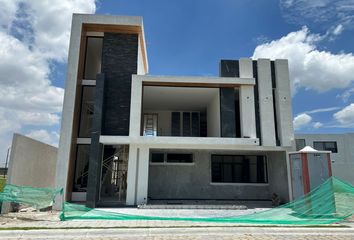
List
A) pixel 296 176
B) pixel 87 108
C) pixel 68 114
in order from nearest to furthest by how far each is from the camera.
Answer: pixel 296 176 < pixel 68 114 < pixel 87 108

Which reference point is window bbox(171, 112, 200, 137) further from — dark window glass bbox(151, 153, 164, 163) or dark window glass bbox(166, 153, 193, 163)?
dark window glass bbox(151, 153, 164, 163)

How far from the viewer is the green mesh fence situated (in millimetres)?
8938

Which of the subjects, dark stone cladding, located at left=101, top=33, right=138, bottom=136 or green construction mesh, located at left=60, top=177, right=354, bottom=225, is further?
dark stone cladding, located at left=101, top=33, right=138, bottom=136

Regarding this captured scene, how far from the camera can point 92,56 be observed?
17.9m

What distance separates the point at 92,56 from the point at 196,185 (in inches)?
440

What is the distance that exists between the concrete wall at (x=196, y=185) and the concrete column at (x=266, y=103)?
90.4 inches

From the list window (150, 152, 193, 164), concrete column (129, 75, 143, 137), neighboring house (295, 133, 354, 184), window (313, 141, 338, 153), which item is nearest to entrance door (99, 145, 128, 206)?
window (150, 152, 193, 164)

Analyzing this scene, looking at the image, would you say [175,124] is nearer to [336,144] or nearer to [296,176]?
[296,176]

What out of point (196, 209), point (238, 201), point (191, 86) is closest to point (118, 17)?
point (191, 86)

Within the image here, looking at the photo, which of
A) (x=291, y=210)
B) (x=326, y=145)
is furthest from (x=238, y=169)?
(x=326, y=145)

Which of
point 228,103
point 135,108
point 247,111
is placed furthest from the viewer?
point 228,103

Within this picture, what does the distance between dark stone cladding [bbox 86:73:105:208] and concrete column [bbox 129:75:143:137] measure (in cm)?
153

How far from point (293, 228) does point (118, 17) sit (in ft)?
43.1

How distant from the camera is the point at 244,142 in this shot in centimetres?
1338
